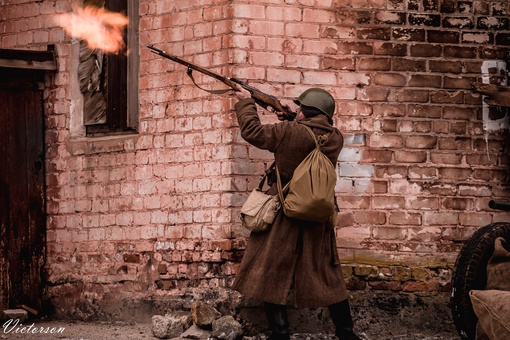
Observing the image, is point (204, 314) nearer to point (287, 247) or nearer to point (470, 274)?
point (287, 247)

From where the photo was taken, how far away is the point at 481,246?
257 inches

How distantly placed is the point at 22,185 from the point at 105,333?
77.9 inches

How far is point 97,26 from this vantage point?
28.9ft

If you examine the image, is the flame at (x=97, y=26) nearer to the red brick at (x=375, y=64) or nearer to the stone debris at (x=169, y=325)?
the red brick at (x=375, y=64)

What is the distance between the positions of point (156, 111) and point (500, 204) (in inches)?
117

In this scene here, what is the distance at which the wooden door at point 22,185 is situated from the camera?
29.7 feet

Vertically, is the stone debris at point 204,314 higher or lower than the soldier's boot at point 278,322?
lower

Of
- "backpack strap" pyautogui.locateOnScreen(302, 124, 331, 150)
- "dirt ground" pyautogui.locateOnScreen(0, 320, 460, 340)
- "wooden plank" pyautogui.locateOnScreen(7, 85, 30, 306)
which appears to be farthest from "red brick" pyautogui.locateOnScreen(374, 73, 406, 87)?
"wooden plank" pyautogui.locateOnScreen(7, 85, 30, 306)

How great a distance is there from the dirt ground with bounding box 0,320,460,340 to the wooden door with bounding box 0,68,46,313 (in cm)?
68

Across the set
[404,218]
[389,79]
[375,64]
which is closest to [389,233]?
[404,218]

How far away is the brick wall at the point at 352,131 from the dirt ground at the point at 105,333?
32 cm

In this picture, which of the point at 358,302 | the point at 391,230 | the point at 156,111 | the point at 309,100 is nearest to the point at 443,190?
the point at 391,230

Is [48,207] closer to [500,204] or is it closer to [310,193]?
[310,193]
